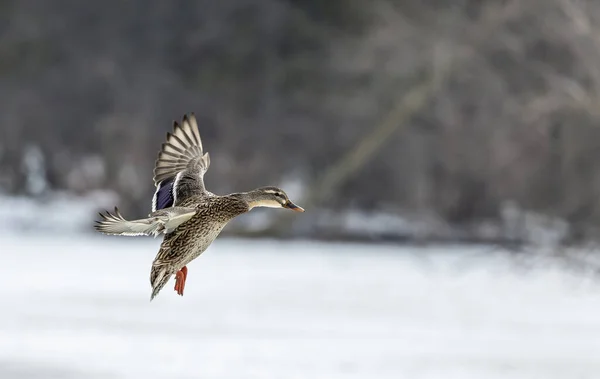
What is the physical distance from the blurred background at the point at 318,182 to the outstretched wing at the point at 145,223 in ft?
8.96

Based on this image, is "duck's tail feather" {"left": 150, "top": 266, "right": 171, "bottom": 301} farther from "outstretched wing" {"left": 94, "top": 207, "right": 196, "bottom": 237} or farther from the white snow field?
the white snow field

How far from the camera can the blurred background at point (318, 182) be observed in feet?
36.6

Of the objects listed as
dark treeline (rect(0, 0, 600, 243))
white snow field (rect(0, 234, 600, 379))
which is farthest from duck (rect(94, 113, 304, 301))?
dark treeline (rect(0, 0, 600, 243))

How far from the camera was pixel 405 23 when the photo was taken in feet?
72.3

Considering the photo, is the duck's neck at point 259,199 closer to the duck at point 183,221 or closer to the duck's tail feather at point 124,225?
the duck at point 183,221

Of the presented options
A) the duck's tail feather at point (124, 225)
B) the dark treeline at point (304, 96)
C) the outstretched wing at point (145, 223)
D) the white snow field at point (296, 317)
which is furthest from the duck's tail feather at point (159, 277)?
the dark treeline at point (304, 96)

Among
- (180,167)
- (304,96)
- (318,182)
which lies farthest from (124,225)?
(304,96)

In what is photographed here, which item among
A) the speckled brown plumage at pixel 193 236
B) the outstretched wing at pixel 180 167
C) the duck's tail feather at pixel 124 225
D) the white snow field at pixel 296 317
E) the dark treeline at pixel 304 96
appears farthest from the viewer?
the dark treeline at pixel 304 96

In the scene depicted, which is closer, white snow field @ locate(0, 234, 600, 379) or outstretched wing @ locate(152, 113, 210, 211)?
outstretched wing @ locate(152, 113, 210, 211)

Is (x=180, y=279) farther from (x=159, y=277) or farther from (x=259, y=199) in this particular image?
(x=259, y=199)

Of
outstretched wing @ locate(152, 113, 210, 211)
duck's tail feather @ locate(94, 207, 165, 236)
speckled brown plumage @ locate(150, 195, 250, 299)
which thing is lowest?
duck's tail feather @ locate(94, 207, 165, 236)

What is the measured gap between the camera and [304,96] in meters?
23.4

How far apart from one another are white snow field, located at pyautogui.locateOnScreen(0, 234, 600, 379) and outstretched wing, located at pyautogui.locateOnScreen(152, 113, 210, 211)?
1884 mm

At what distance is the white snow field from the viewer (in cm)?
1010
